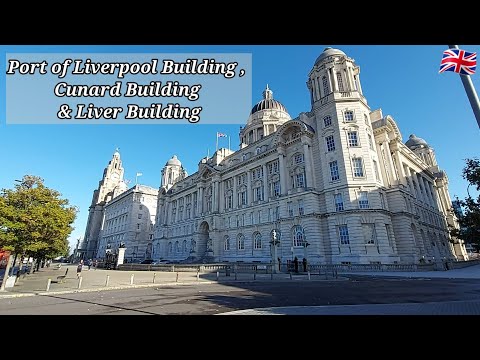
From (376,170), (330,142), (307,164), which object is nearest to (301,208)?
(307,164)

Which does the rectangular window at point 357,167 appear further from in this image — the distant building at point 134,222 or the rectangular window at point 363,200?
the distant building at point 134,222

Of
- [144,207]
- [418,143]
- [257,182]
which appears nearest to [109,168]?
[144,207]

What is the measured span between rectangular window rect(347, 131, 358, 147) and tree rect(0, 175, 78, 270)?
38199 mm

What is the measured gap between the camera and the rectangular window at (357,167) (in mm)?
37406

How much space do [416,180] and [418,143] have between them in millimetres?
35926

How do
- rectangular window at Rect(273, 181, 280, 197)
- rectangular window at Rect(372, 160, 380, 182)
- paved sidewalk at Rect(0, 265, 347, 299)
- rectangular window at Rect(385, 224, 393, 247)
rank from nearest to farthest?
paved sidewalk at Rect(0, 265, 347, 299)
rectangular window at Rect(385, 224, 393, 247)
rectangular window at Rect(372, 160, 380, 182)
rectangular window at Rect(273, 181, 280, 197)

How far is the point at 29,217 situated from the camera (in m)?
21.3

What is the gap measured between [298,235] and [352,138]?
1715 centimetres

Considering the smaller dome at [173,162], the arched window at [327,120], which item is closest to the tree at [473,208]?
the arched window at [327,120]

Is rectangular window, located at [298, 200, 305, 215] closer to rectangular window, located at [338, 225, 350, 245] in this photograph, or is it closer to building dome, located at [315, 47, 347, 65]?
rectangular window, located at [338, 225, 350, 245]

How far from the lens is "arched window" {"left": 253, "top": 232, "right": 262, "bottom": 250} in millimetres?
→ 47438

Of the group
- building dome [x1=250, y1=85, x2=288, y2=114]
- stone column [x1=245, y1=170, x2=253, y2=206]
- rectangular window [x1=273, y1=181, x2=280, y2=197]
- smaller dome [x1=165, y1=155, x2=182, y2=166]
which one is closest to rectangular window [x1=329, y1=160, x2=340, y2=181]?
rectangular window [x1=273, y1=181, x2=280, y2=197]

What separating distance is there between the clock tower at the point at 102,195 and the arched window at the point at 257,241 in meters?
91.4

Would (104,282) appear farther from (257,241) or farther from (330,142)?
(330,142)
